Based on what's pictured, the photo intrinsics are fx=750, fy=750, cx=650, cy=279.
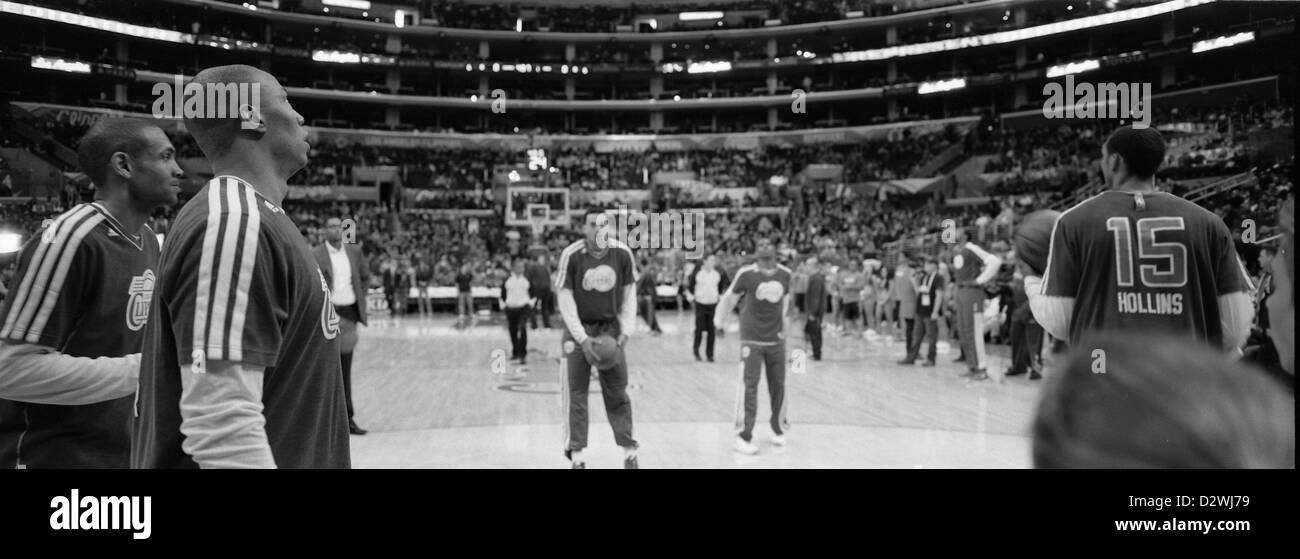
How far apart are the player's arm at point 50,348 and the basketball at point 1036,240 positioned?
3481mm

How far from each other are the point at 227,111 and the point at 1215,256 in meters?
3.26

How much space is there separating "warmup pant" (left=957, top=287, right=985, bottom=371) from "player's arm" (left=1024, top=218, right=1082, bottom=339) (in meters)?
6.91

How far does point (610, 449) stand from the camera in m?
5.98

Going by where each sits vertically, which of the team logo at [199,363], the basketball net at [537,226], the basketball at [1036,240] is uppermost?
the basketball net at [537,226]

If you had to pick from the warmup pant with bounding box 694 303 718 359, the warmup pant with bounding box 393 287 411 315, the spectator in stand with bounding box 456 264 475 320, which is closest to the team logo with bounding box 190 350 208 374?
the warmup pant with bounding box 694 303 718 359

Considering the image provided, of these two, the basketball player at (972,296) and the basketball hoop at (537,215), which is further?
the basketball hoop at (537,215)

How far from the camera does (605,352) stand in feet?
16.9

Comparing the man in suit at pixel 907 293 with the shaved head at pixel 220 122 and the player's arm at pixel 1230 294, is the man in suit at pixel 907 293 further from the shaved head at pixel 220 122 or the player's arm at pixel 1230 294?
the shaved head at pixel 220 122

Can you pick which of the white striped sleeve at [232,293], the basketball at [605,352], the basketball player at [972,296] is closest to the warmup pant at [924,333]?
the basketball player at [972,296]

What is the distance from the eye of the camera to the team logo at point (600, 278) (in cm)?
539

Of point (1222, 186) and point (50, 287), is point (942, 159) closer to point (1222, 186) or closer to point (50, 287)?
point (1222, 186)

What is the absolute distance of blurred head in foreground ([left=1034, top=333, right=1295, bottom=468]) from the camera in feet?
2.25

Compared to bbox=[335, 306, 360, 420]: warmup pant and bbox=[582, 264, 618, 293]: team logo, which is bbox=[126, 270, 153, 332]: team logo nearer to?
bbox=[582, 264, 618, 293]: team logo

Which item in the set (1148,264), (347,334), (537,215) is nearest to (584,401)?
(347,334)
